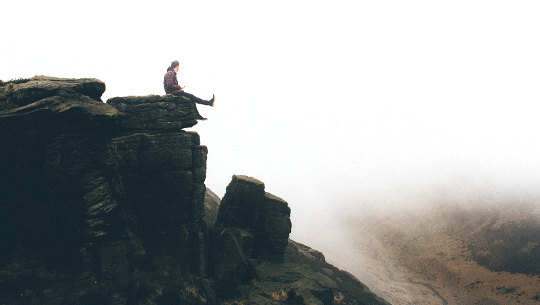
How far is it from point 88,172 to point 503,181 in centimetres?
13279

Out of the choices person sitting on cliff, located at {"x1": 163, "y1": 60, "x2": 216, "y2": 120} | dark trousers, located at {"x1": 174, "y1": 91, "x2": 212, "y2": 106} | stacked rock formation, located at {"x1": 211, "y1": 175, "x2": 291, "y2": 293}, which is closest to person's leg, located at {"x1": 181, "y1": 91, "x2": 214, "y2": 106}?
dark trousers, located at {"x1": 174, "y1": 91, "x2": 212, "y2": 106}

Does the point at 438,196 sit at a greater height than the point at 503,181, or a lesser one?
lesser

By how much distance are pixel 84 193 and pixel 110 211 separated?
2.49 metres

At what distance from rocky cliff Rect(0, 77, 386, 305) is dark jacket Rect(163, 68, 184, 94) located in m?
1.02

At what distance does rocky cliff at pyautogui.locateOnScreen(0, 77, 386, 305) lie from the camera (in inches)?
865

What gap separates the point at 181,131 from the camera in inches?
1236

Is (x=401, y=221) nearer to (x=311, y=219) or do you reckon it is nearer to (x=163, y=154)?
(x=311, y=219)

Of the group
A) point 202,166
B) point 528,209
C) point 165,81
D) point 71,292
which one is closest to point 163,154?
point 202,166

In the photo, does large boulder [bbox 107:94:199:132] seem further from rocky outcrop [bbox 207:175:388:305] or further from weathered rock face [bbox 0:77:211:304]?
rocky outcrop [bbox 207:175:388:305]

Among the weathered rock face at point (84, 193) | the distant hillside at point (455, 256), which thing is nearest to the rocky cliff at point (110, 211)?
the weathered rock face at point (84, 193)

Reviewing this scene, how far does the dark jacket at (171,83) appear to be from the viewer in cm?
3086

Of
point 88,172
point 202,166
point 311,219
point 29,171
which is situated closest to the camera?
point 29,171

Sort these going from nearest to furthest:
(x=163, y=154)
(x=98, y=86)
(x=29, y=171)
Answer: (x=29, y=171) < (x=98, y=86) < (x=163, y=154)

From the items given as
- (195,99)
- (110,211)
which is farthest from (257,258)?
(195,99)
